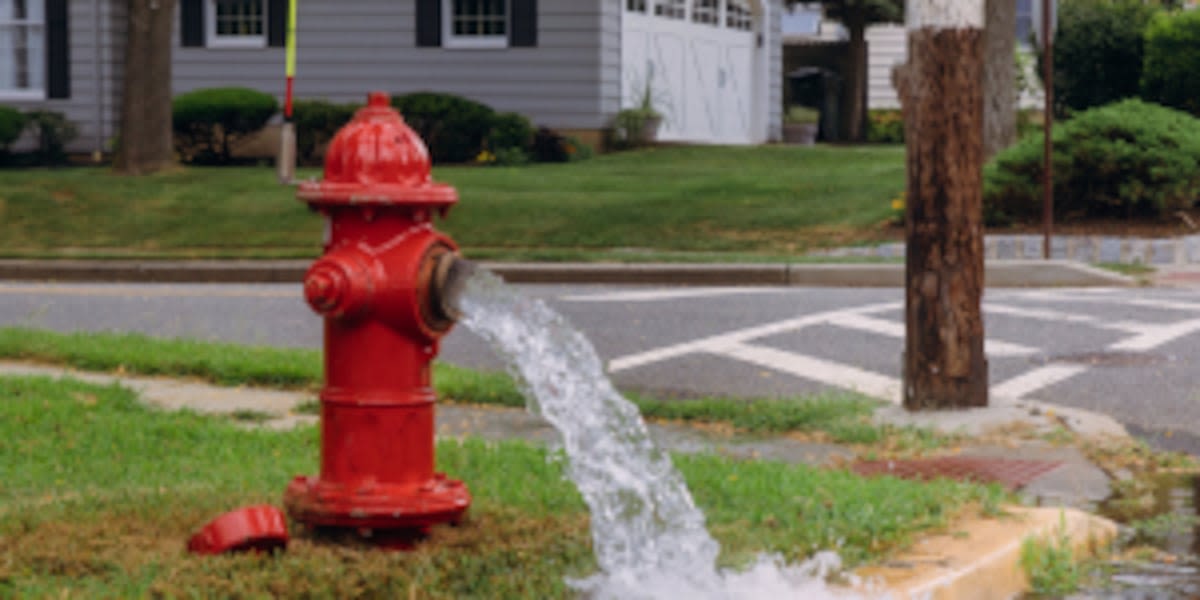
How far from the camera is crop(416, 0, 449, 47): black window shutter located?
25156 millimetres

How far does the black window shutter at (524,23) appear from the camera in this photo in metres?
24.8

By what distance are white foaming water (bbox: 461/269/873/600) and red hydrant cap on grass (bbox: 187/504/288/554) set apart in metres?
0.69

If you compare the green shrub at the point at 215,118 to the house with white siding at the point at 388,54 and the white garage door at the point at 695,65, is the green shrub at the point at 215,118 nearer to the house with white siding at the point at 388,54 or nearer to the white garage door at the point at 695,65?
the house with white siding at the point at 388,54

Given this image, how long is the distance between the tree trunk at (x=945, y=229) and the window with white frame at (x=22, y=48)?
21.7 m

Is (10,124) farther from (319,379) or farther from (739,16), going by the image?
(319,379)

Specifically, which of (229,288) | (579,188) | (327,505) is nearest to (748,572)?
(327,505)

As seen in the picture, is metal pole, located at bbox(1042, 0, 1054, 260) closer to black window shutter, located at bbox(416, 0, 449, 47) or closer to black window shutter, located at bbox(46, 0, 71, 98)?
black window shutter, located at bbox(416, 0, 449, 47)

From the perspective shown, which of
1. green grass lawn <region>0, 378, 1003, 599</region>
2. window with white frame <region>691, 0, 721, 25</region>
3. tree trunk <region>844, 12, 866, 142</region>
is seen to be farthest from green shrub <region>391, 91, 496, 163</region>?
green grass lawn <region>0, 378, 1003, 599</region>

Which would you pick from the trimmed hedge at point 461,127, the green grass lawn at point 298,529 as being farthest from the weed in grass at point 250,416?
the trimmed hedge at point 461,127

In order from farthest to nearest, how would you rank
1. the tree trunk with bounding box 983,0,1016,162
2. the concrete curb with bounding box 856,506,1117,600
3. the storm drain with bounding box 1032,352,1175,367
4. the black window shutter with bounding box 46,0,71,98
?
the black window shutter with bounding box 46,0,71,98 < the tree trunk with bounding box 983,0,1016,162 < the storm drain with bounding box 1032,352,1175,367 < the concrete curb with bounding box 856,506,1117,600

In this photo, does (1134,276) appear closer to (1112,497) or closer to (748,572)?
(1112,497)

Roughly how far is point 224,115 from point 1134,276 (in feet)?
46.1

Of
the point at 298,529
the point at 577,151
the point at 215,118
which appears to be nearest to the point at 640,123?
the point at 577,151

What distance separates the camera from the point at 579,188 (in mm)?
20547
